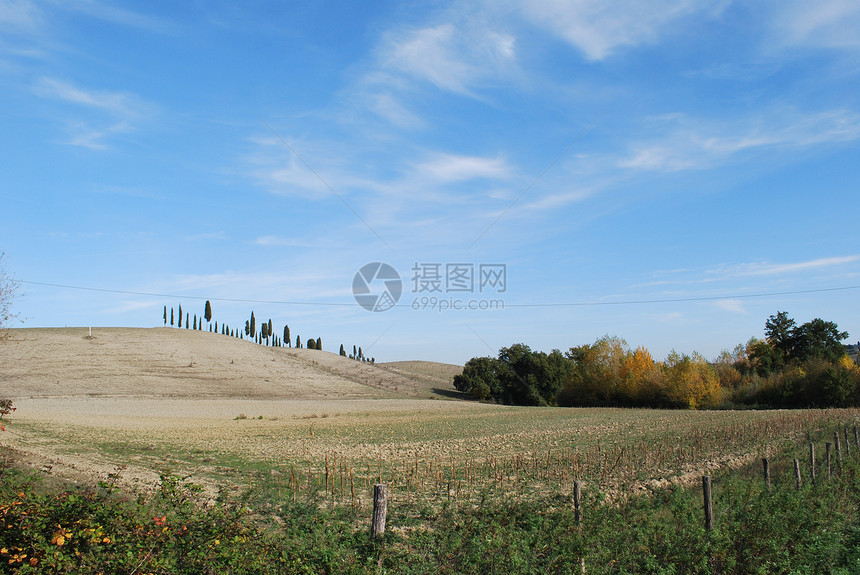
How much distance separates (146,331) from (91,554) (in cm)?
12027

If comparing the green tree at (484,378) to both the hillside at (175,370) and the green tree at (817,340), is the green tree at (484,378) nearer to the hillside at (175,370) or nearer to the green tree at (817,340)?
the hillside at (175,370)

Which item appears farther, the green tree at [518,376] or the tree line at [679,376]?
the green tree at [518,376]

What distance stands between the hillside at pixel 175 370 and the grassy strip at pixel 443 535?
236ft

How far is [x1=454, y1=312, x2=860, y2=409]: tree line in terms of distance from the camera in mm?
67812

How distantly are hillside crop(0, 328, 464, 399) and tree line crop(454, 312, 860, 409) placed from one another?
1528cm

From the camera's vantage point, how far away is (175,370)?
8931 cm

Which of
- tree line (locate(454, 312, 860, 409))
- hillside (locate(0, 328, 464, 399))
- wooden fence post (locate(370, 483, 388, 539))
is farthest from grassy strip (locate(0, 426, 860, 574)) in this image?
hillside (locate(0, 328, 464, 399))

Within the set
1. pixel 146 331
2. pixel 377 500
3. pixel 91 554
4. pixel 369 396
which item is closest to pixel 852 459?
pixel 377 500

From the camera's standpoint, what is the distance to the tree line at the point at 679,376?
67.8 meters

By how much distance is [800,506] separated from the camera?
454 inches

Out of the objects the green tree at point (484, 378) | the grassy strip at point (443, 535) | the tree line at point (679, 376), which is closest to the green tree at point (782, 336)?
the tree line at point (679, 376)

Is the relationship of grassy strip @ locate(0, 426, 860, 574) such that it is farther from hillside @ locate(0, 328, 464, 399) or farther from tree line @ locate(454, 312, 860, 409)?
hillside @ locate(0, 328, 464, 399)

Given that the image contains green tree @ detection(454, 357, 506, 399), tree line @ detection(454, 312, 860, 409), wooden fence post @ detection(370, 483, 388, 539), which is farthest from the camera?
green tree @ detection(454, 357, 506, 399)

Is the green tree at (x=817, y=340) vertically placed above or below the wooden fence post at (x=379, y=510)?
above
